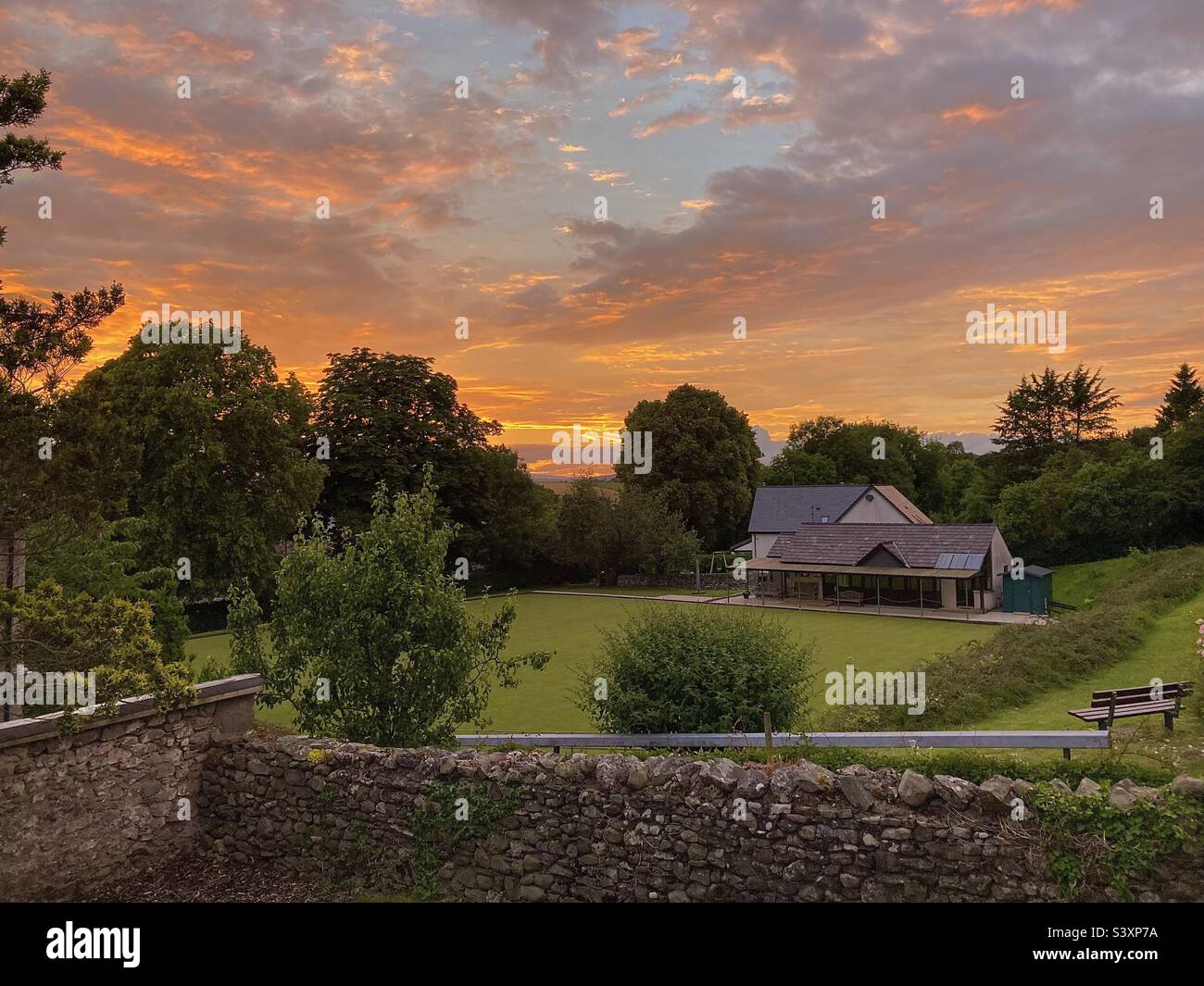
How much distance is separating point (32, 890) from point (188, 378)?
90.8 ft

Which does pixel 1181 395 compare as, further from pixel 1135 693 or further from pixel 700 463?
pixel 1135 693

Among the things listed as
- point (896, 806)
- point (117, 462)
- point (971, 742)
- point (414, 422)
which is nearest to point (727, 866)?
point (896, 806)

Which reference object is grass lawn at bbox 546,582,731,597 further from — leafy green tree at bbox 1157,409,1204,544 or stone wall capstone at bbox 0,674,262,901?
stone wall capstone at bbox 0,674,262,901

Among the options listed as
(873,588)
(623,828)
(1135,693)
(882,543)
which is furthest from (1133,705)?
(873,588)

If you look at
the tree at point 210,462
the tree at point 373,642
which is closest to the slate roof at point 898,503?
the tree at point 210,462

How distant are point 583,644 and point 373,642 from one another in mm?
17966

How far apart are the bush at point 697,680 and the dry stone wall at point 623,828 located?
4.25 metres

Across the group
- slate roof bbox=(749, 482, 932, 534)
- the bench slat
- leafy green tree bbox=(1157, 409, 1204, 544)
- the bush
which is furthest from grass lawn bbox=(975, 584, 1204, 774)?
slate roof bbox=(749, 482, 932, 534)

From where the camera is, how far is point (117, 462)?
9.52 metres

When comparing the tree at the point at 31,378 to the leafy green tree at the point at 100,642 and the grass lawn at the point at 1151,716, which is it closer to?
the leafy green tree at the point at 100,642

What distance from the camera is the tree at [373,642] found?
38.3 feet

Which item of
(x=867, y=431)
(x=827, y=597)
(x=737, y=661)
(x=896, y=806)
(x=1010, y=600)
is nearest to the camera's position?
(x=896, y=806)

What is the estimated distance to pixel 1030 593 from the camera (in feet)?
119

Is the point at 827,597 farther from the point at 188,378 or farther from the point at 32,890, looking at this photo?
the point at 32,890
